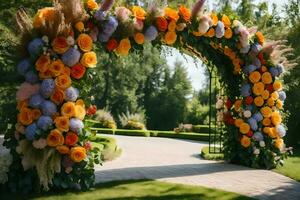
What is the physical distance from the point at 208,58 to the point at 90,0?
4.11 m

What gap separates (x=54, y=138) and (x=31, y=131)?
0.40m

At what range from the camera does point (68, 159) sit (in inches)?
323

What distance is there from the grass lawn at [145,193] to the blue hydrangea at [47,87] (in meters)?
1.73

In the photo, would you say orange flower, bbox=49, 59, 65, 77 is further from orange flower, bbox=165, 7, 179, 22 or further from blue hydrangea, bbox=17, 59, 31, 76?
orange flower, bbox=165, 7, 179, 22

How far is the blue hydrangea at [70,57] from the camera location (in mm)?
8148

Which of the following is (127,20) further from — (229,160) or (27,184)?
(229,160)

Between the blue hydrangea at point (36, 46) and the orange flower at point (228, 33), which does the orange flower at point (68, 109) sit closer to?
the blue hydrangea at point (36, 46)

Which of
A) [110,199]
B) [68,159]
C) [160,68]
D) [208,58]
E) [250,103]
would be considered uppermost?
[160,68]

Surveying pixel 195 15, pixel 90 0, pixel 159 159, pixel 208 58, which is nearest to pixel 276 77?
pixel 208 58

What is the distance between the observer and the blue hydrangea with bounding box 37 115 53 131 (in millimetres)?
7891

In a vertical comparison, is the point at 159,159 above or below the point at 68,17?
below

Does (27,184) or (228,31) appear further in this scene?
(228,31)

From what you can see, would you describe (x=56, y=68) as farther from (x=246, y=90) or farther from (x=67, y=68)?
(x=246, y=90)

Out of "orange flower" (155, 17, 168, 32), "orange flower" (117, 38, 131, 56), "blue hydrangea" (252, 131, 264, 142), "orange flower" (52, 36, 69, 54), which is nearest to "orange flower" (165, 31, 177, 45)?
"orange flower" (155, 17, 168, 32)
